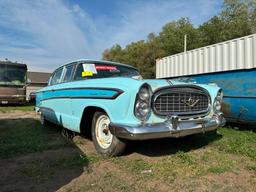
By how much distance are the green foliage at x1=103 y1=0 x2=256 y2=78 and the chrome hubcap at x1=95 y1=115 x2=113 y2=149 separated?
88.6 feet

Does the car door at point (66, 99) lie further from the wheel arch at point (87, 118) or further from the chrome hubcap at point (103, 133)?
the chrome hubcap at point (103, 133)

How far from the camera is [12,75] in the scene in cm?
1734

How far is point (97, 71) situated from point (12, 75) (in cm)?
1373

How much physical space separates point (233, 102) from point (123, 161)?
4057mm

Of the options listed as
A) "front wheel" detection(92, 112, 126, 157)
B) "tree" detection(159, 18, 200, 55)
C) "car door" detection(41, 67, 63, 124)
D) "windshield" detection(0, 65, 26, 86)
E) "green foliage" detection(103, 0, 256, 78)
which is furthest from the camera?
"tree" detection(159, 18, 200, 55)

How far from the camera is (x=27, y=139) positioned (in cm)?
592

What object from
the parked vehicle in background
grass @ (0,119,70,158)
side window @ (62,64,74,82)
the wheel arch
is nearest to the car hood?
the wheel arch

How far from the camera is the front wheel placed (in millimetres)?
4256

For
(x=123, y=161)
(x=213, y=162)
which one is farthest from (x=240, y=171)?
(x=123, y=161)

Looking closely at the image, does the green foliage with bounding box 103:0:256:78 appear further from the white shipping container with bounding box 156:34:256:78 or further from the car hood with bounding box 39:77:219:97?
the car hood with bounding box 39:77:219:97

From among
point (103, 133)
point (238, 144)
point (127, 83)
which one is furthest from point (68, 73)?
point (238, 144)

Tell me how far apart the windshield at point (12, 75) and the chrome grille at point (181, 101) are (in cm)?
1529

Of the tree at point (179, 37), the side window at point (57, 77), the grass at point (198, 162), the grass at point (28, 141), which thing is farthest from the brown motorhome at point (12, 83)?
the tree at point (179, 37)

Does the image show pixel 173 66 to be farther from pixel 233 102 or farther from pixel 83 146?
pixel 83 146
